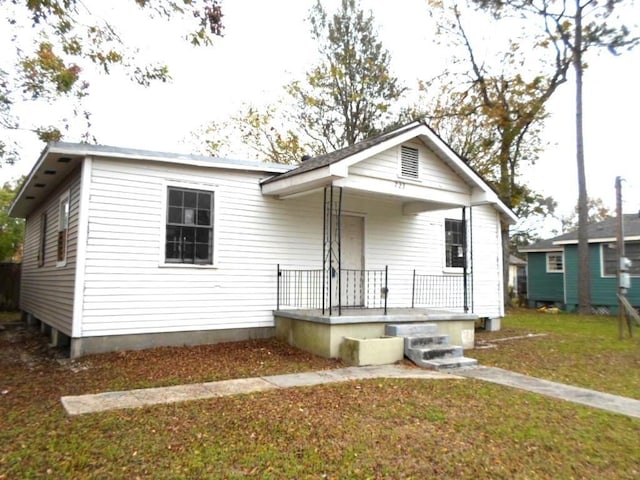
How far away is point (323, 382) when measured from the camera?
620 centimetres

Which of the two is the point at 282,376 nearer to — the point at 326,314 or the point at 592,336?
the point at 326,314

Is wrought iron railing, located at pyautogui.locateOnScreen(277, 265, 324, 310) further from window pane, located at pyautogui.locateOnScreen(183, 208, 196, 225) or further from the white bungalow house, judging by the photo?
window pane, located at pyautogui.locateOnScreen(183, 208, 196, 225)

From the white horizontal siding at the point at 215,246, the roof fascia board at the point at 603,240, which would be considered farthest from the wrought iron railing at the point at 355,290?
the roof fascia board at the point at 603,240

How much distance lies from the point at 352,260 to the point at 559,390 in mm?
5330

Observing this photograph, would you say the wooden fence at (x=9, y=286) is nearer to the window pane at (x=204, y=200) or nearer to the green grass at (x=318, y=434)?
the window pane at (x=204, y=200)

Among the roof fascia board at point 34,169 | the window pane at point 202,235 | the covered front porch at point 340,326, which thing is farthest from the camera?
the window pane at point 202,235

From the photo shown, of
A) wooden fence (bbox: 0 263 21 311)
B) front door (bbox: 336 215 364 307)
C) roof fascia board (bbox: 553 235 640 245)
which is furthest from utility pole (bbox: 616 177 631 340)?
wooden fence (bbox: 0 263 21 311)

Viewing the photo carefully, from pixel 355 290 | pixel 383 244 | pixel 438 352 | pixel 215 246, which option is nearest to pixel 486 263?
pixel 383 244

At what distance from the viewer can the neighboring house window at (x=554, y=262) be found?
22.5 metres

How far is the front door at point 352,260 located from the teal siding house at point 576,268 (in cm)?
1277

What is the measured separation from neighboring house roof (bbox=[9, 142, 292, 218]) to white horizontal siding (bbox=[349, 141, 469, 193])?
1.98 meters

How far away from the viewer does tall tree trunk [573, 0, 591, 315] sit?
61.0ft

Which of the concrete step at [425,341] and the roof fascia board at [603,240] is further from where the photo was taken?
the roof fascia board at [603,240]

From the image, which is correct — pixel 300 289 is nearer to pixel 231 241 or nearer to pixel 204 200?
pixel 231 241
